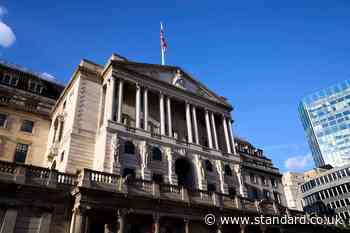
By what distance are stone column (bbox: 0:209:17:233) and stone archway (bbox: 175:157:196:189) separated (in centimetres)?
2014

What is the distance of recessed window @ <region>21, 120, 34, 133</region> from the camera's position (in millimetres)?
40028

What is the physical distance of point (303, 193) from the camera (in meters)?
89.0

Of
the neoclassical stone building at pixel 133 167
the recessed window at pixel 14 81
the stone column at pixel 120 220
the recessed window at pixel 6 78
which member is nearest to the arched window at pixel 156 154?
the neoclassical stone building at pixel 133 167

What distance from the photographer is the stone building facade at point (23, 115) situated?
125 ft

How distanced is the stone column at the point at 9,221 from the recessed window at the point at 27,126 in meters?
21.5

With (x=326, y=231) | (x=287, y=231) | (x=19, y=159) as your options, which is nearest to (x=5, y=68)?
(x=19, y=159)

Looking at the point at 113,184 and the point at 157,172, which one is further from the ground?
the point at 157,172

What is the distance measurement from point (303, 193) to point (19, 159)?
80905mm

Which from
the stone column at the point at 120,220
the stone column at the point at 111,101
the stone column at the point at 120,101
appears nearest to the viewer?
the stone column at the point at 120,220

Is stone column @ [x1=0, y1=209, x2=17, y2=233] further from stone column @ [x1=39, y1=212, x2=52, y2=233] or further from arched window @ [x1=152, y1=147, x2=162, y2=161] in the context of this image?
arched window @ [x1=152, y1=147, x2=162, y2=161]

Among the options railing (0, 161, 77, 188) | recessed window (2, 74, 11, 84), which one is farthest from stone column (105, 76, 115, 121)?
recessed window (2, 74, 11, 84)

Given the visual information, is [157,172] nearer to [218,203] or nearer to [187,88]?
[218,203]

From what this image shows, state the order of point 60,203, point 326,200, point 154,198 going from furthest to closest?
point 326,200, point 154,198, point 60,203

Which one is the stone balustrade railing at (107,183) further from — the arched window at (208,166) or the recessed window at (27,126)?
the recessed window at (27,126)
